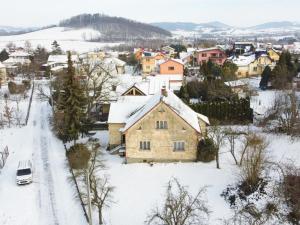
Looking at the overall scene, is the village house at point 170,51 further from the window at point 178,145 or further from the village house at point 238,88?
the window at point 178,145

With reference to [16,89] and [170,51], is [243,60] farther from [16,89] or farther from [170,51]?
[170,51]

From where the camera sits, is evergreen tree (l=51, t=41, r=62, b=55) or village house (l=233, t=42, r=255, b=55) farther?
evergreen tree (l=51, t=41, r=62, b=55)

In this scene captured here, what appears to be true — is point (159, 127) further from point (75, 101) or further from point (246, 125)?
point (246, 125)

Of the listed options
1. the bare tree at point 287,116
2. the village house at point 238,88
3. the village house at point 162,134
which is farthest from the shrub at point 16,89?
the bare tree at point 287,116

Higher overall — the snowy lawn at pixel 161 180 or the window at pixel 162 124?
the window at pixel 162 124

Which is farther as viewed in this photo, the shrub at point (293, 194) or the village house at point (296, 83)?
the village house at point (296, 83)

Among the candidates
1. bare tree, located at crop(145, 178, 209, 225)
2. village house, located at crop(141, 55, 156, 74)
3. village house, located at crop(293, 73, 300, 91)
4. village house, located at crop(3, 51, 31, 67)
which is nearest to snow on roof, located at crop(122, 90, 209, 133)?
bare tree, located at crop(145, 178, 209, 225)

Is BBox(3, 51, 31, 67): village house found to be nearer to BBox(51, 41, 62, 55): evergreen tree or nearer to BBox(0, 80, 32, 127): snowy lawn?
BBox(51, 41, 62, 55): evergreen tree
